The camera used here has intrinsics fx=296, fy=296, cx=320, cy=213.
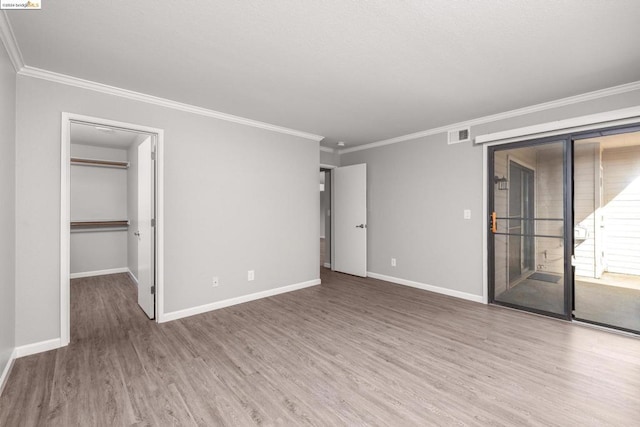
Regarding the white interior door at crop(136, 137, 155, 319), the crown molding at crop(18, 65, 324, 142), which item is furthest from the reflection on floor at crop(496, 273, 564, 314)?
the white interior door at crop(136, 137, 155, 319)

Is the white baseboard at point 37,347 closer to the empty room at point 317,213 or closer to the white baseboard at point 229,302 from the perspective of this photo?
the empty room at point 317,213

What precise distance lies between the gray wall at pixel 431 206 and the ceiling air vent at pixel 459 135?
7cm

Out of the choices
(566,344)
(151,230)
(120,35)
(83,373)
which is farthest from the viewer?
(151,230)

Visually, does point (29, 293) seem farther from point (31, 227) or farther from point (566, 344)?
point (566, 344)

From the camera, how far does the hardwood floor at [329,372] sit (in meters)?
1.82

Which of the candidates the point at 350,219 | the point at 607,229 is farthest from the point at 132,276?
the point at 607,229

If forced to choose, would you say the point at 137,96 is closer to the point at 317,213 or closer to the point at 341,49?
the point at 341,49

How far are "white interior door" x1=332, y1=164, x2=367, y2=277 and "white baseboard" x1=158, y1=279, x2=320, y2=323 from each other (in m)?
0.92

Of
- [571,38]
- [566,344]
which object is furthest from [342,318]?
[571,38]

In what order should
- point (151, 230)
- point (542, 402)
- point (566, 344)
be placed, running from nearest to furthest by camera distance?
point (542, 402) → point (566, 344) → point (151, 230)

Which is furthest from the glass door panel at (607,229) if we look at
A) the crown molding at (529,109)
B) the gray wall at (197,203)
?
the gray wall at (197,203)

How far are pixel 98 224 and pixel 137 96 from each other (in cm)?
358

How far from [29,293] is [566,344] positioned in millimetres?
4807

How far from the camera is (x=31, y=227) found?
256cm
